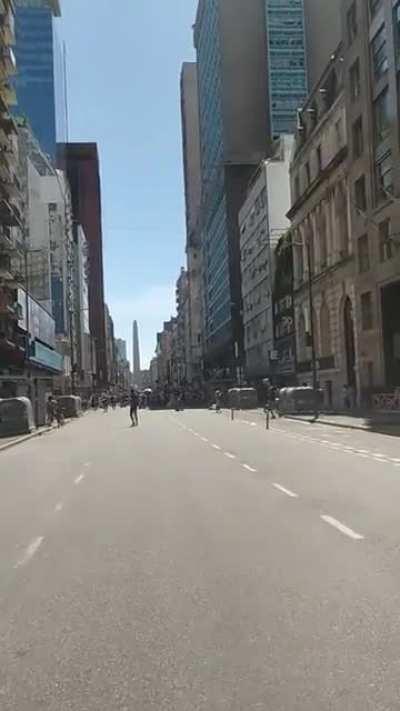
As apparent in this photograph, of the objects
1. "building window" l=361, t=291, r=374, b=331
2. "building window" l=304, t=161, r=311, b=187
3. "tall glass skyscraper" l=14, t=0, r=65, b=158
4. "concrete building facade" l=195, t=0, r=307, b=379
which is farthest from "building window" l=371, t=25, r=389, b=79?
"tall glass skyscraper" l=14, t=0, r=65, b=158

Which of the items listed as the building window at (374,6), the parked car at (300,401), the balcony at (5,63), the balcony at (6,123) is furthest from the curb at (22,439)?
the balcony at (5,63)

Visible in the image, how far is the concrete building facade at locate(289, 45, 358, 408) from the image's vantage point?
202 feet

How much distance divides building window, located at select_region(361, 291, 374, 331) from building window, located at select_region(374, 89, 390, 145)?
375 inches

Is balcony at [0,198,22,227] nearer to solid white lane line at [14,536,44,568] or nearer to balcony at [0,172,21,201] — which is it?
balcony at [0,172,21,201]

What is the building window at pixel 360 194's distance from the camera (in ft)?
181

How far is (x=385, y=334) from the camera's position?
53125 millimetres

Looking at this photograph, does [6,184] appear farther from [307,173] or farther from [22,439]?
[22,439]

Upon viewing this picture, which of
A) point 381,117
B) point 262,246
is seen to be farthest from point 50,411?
point 262,246

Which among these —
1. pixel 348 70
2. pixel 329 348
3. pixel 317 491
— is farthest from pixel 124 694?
pixel 329 348

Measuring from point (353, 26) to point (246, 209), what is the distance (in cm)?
5472

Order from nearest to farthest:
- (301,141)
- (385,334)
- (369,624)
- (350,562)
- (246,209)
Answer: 1. (369,624)
2. (350,562)
3. (385,334)
4. (301,141)
5. (246,209)

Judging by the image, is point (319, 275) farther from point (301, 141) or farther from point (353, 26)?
point (353, 26)

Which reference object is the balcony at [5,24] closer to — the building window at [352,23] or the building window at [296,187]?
the building window at [352,23]

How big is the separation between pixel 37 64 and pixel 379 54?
247 ft
